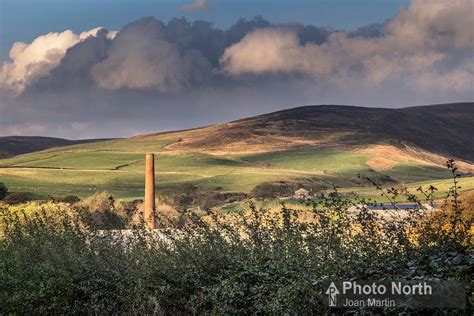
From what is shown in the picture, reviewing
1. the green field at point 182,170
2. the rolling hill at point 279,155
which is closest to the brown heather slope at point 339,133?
the rolling hill at point 279,155

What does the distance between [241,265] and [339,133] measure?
4623 inches

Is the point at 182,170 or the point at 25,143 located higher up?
the point at 25,143

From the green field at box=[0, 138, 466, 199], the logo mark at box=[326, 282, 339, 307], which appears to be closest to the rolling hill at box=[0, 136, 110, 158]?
the green field at box=[0, 138, 466, 199]

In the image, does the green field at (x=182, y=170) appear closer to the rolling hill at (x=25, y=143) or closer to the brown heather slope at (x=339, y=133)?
the brown heather slope at (x=339, y=133)

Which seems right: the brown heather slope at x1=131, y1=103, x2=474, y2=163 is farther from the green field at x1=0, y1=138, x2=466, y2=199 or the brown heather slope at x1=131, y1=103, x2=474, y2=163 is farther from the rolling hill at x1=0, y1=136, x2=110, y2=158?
the rolling hill at x1=0, y1=136, x2=110, y2=158

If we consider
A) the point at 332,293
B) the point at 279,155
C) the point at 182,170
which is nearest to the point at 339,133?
the point at 279,155

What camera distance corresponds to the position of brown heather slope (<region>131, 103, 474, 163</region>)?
384 ft

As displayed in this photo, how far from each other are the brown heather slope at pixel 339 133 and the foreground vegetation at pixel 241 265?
96179 mm

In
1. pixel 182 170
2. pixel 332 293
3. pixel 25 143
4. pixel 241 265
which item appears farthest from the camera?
pixel 25 143

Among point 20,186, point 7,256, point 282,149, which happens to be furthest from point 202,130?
point 7,256

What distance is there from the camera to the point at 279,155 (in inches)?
4200

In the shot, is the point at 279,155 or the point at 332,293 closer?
the point at 332,293

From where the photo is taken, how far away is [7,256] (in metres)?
15.8

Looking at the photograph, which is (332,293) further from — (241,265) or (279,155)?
(279,155)
